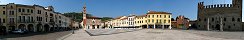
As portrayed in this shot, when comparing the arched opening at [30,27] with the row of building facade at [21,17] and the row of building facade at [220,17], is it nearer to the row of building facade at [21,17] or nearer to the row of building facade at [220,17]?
the row of building facade at [21,17]

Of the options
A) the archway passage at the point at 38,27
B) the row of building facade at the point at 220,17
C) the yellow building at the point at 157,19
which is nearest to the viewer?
the archway passage at the point at 38,27

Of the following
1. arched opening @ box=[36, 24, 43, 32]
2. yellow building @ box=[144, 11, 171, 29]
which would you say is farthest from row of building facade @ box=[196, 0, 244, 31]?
arched opening @ box=[36, 24, 43, 32]

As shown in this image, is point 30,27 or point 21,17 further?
point 30,27

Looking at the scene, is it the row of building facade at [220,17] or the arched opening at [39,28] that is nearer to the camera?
the arched opening at [39,28]

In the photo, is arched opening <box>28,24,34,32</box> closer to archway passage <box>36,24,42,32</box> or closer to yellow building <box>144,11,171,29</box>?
archway passage <box>36,24,42,32</box>

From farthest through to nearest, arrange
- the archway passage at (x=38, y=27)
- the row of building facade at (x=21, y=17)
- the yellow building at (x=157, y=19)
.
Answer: the yellow building at (x=157, y=19) → the archway passage at (x=38, y=27) → the row of building facade at (x=21, y=17)

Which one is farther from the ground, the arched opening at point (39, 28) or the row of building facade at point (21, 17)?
the row of building facade at point (21, 17)

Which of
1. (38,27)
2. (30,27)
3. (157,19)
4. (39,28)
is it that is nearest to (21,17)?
(30,27)

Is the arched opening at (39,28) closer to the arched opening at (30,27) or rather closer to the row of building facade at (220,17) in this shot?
the arched opening at (30,27)

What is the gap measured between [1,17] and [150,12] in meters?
61.8

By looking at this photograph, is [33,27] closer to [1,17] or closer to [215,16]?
[1,17]

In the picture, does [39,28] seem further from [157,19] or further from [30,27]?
[157,19]

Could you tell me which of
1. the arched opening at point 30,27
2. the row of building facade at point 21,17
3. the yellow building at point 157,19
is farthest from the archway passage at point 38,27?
the yellow building at point 157,19

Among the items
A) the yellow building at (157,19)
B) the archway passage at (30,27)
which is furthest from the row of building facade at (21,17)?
the yellow building at (157,19)
